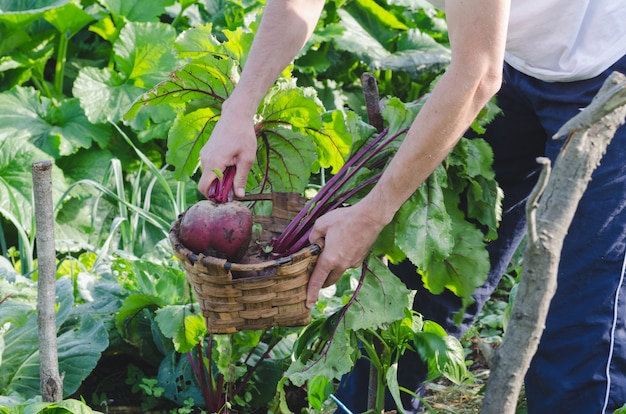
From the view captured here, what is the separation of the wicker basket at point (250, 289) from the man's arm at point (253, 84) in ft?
0.76

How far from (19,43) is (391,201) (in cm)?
352

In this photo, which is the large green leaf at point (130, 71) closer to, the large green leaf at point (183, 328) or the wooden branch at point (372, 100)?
the large green leaf at point (183, 328)

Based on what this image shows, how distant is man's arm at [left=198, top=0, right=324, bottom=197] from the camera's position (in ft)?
6.56

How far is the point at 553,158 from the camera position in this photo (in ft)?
6.39

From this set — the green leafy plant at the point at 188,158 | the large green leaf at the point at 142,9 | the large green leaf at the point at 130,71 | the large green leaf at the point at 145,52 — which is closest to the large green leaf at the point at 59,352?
the green leafy plant at the point at 188,158

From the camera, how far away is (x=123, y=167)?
4.41 metres

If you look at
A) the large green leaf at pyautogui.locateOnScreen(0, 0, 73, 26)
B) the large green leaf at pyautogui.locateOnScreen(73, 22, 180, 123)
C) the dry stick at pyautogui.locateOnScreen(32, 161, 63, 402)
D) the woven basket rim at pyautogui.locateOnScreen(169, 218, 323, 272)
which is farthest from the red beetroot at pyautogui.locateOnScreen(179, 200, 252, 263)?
the large green leaf at pyautogui.locateOnScreen(0, 0, 73, 26)

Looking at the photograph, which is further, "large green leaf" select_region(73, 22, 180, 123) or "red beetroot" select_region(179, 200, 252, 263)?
"large green leaf" select_region(73, 22, 180, 123)

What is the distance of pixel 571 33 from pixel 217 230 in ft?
3.00

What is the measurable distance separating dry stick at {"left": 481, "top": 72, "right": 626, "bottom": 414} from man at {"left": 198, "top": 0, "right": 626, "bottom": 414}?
19.7 inches

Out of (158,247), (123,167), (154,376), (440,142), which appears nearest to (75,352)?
(154,376)

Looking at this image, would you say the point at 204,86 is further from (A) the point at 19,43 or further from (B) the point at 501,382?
(A) the point at 19,43

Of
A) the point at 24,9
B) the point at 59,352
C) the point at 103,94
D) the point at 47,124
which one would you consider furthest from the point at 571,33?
the point at 24,9

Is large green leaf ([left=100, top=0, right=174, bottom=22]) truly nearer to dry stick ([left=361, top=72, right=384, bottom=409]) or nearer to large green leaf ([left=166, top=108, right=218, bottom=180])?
large green leaf ([left=166, top=108, right=218, bottom=180])
